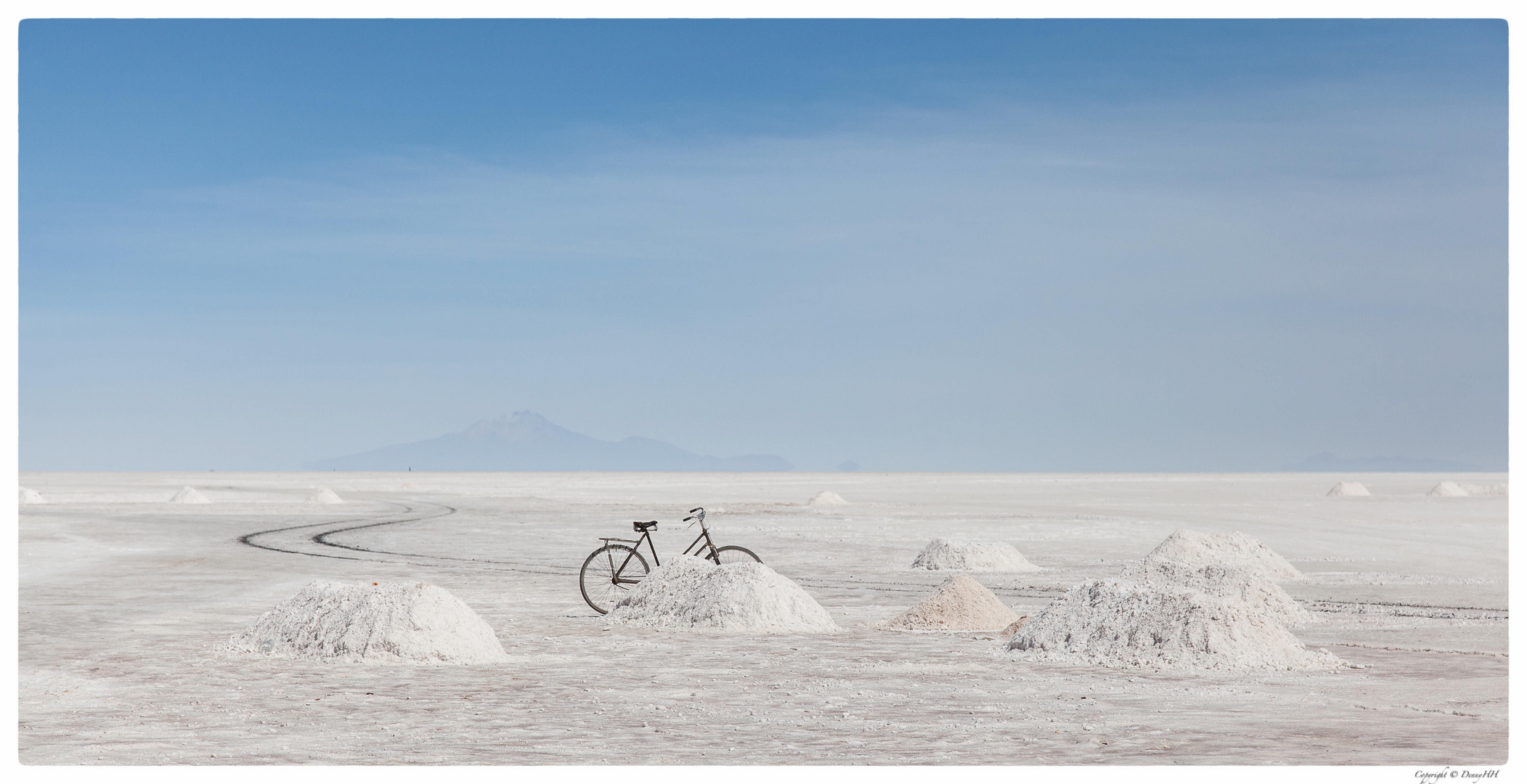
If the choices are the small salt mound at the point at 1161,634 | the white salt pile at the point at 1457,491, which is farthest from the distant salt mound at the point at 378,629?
the white salt pile at the point at 1457,491

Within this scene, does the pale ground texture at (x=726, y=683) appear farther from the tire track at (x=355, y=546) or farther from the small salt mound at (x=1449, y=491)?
the small salt mound at (x=1449, y=491)

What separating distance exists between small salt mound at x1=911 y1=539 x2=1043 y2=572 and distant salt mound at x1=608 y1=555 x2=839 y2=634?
32.4 ft

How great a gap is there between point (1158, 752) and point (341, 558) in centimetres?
2376

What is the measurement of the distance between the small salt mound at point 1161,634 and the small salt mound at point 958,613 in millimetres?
2040

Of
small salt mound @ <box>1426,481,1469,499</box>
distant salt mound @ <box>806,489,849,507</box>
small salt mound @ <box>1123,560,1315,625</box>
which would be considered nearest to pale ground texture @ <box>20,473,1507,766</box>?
small salt mound @ <box>1123,560,1315,625</box>

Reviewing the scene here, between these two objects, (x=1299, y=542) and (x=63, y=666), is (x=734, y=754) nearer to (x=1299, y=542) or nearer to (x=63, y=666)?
(x=63, y=666)

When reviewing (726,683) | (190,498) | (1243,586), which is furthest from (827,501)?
(726,683)

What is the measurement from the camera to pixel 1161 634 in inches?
571

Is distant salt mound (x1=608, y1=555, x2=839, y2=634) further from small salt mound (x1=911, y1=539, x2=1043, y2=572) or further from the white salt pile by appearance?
the white salt pile

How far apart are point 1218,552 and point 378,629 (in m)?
13.8

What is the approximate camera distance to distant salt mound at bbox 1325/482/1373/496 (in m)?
72.9

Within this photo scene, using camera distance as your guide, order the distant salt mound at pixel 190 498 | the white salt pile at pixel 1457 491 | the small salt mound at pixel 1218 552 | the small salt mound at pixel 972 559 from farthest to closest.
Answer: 1. the white salt pile at pixel 1457 491
2. the distant salt mound at pixel 190 498
3. the small salt mound at pixel 972 559
4. the small salt mound at pixel 1218 552

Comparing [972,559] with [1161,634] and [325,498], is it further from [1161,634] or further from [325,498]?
[325,498]

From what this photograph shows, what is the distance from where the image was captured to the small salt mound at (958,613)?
17.4 metres
